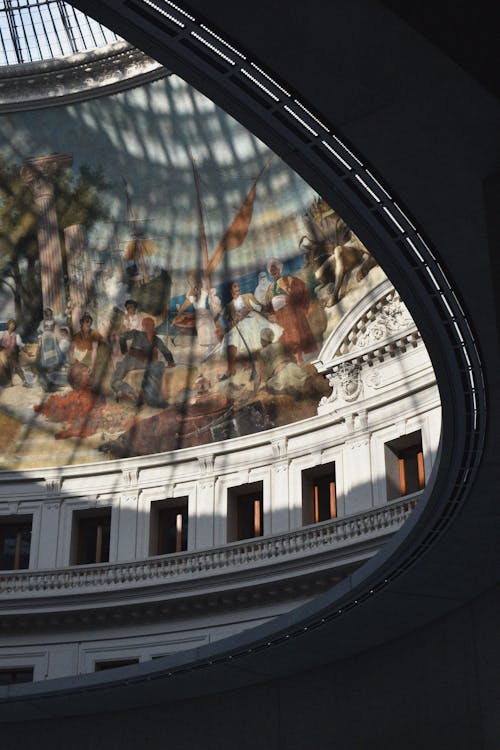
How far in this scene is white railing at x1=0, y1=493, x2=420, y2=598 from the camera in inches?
1109

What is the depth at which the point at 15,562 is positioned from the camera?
110 feet

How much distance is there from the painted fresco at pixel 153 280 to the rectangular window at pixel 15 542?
1680 mm

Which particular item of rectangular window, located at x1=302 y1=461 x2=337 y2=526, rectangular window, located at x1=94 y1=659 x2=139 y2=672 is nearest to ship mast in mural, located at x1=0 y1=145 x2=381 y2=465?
rectangular window, located at x1=302 y1=461 x2=337 y2=526

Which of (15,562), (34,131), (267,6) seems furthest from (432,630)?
(34,131)

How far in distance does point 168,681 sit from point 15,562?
1450 centimetres

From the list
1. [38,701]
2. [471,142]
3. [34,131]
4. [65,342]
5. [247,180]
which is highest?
[34,131]

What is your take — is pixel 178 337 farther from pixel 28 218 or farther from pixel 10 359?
pixel 28 218

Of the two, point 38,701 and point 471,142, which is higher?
point 471,142

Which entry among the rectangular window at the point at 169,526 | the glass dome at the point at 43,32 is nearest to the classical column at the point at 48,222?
the glass dome at the point at 43,32

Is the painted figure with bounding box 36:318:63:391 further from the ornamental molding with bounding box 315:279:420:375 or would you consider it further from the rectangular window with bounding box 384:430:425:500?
the rectangular window with bounding box 384:430:425:500

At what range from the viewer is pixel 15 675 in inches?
1238

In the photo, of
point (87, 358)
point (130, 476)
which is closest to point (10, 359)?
point (87, 358)

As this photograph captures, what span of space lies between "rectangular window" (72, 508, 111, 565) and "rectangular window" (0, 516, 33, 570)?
1416 millimetres

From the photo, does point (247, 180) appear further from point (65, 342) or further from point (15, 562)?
point (15, 562)
